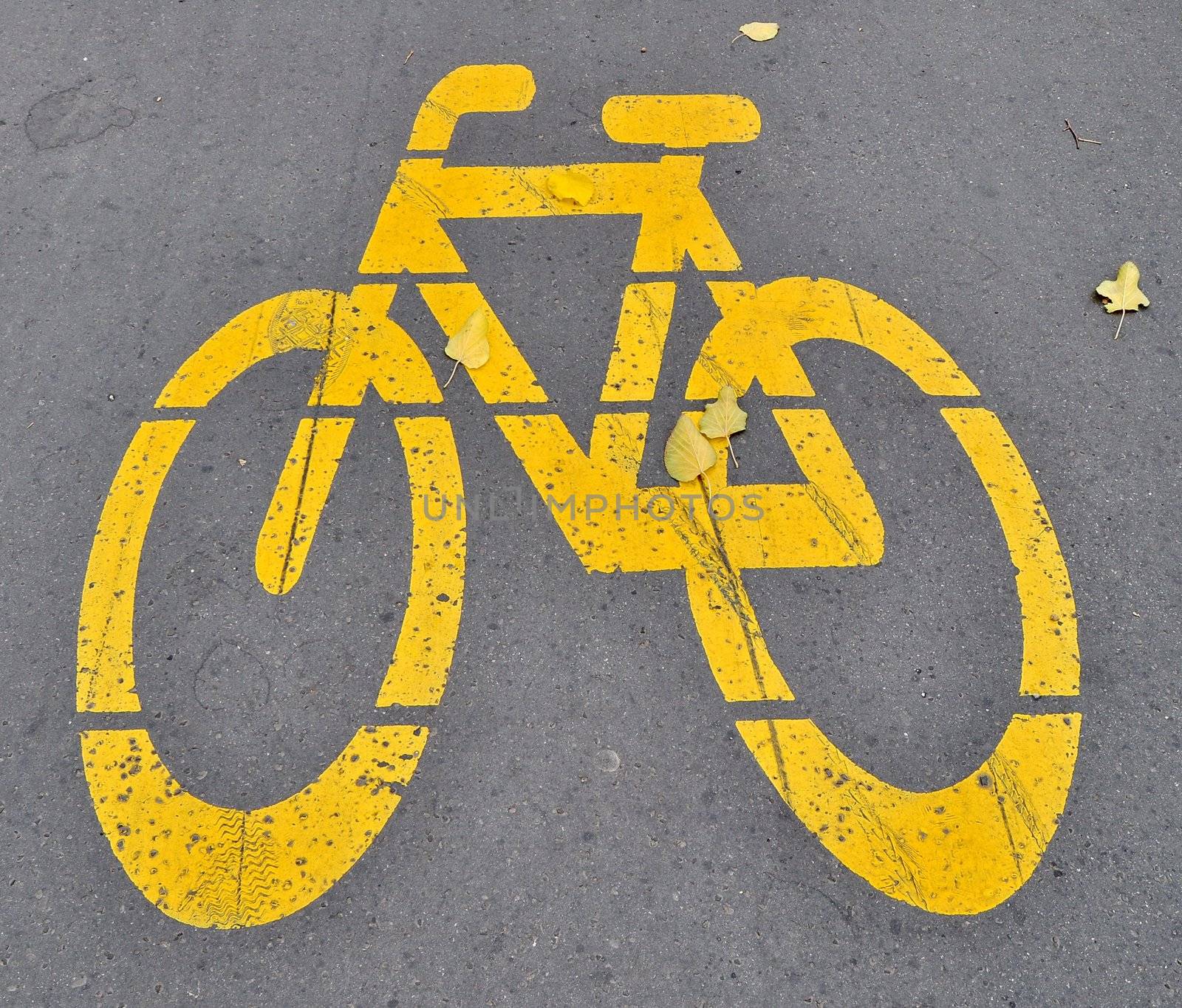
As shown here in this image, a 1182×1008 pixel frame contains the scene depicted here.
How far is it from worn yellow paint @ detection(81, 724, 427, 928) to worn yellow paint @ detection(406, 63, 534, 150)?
238 centimetres

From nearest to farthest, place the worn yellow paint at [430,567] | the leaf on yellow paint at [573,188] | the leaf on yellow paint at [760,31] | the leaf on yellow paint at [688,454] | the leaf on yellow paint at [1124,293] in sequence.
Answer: the worn yellow paint at [430,567] < the leaf on yellow paint at [688,454] < the leaf on yellow paint at [1124,293] < the leaf on yellow paint at [573,188] < the leaf on yellow paint at [760,31]

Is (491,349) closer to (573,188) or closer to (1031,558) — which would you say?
(573,188)

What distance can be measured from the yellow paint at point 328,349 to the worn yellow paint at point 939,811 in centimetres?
157

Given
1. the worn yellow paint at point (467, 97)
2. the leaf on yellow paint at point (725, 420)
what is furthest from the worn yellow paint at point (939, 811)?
the worn yellow paint at point (467, 97)

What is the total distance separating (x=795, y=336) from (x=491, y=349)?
1038mm

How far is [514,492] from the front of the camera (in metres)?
2.75

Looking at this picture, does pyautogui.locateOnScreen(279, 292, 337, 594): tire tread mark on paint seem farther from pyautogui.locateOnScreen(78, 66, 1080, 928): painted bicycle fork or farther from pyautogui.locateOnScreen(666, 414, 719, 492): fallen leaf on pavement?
pyautogui.locateOnScreen(666, 414, 719, 492): fallen leaf on pavement

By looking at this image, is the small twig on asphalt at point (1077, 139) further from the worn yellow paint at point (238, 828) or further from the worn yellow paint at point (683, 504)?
the worn yellow paint at point (238, 828)

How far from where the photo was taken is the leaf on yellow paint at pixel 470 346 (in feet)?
9.69

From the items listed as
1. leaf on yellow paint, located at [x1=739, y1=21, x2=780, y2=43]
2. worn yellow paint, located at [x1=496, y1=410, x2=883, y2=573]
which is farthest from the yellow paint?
leaf on yellow paint, located at [x1=739, y1=21, x2=780, y2=43]

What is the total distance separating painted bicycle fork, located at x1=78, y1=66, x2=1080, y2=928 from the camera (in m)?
2.27

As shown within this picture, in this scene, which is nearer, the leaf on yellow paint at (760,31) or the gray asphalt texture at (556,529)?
the gray asphalt texture at (556,529)

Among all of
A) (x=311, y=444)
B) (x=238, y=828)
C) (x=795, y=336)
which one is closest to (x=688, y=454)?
(x=795, y=336)

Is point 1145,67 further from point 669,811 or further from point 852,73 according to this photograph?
point 669,811
